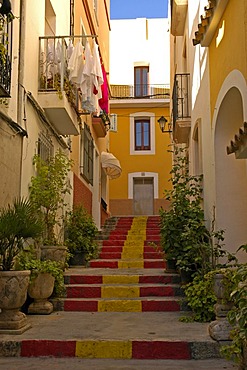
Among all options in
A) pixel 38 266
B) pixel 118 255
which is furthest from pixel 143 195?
pixel 38 266

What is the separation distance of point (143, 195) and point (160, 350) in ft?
59.3

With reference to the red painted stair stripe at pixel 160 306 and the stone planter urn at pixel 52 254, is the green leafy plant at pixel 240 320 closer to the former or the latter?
the red painted stair stripe at pixel 160 306

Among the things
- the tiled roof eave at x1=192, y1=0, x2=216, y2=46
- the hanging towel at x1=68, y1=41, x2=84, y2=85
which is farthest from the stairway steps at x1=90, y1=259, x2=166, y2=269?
the tiled roof eave at x1=192, y1=0, x2=216, y2=46

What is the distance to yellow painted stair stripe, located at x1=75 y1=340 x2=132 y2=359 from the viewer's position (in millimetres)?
5758

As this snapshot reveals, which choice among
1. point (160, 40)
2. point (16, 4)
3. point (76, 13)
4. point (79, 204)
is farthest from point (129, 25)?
point (16, 4)

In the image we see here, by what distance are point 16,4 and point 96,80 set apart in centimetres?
291

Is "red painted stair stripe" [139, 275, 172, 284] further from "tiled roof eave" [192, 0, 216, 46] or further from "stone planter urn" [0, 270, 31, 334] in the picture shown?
"tiled roof eave" [192, 0, 216, 46]

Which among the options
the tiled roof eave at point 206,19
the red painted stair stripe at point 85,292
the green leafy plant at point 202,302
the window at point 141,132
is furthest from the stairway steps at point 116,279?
the window at point 141,132

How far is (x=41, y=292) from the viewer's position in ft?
25.0

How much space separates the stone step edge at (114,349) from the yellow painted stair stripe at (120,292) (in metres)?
2.55

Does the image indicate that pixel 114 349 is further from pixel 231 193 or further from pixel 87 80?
pixel 87 80

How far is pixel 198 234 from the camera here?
27.7 ft

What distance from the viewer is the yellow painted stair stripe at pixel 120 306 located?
792cm

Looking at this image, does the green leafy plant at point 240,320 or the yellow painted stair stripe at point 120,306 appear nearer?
the green leafy plant at point 240,320
